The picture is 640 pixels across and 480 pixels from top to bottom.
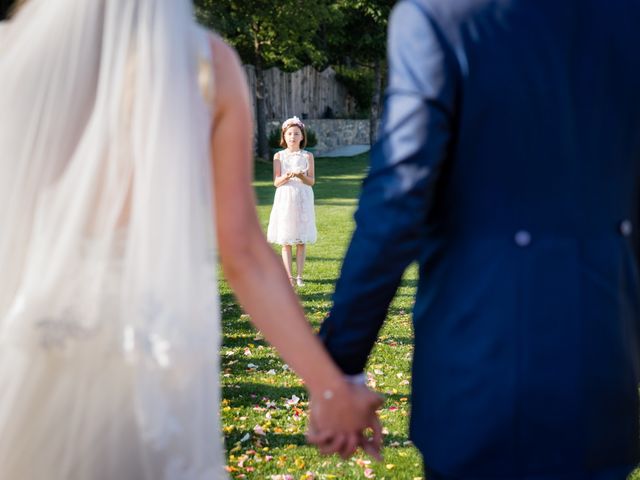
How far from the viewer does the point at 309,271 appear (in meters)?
12.4

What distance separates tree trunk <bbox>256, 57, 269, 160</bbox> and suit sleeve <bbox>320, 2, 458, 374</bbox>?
32291mm

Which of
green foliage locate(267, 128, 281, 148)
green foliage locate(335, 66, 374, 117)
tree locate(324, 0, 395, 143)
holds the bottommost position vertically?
green foliage locate(267, 128, 281, 148)

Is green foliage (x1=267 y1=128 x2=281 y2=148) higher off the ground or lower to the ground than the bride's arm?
higher

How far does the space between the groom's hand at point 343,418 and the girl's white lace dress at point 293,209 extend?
29.3ft

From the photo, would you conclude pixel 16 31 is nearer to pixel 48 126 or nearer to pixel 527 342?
pixel 48 126

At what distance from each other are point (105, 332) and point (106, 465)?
28 centimetres

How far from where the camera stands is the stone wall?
40.0 metres

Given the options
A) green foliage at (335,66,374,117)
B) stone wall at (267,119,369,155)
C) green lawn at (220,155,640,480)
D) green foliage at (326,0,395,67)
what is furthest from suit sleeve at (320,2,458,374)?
green foliage at (335,66,374,117)

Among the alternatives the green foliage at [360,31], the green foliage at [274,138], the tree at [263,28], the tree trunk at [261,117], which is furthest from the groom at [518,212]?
the green foliage at [360,31]

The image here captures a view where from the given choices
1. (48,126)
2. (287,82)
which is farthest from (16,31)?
(287,82)

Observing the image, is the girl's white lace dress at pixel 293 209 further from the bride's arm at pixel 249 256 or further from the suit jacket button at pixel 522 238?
the suit jacket button at pixel 522 238

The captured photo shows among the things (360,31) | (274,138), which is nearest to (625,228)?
(274,138)

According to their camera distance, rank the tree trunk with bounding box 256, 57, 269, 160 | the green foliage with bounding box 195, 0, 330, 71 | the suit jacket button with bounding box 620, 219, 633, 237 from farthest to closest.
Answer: the tree trunk with bounding box 256, 57, 269, 160, the green foliage with bounding box 195, 0, 330, 71, the suit jacket button with bounding box 620, 219, 633, 237

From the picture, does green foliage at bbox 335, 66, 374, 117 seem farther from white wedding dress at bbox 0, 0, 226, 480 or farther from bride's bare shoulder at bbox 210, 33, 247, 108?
white wedding dress at bbox 0, 0, 226, 480
